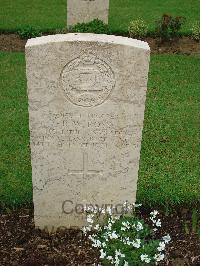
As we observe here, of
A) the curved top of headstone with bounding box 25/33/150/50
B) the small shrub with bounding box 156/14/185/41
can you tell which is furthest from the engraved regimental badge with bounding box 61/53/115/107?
the small shrub with bounding box 156/14/185/41

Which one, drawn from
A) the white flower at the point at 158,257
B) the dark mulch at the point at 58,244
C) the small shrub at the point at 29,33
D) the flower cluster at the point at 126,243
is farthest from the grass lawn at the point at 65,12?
the white flower at the point at 158,257

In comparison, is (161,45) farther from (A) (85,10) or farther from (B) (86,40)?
(B) (86,40)

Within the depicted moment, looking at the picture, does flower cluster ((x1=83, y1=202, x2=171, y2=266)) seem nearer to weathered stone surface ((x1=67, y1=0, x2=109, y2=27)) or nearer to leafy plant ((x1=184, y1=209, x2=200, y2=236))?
leafy plant ((x1=184, y1=209, x2=200, y2=236))

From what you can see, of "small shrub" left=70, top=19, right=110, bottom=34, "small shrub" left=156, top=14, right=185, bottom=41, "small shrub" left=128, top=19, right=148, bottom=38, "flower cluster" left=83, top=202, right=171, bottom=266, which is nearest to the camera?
"flower cluster" left=83, top=202, right=171, bottom=266

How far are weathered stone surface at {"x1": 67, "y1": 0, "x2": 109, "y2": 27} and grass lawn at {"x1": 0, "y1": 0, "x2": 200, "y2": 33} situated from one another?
0.62m

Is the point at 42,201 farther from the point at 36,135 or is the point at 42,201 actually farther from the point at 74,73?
the point at 74,73

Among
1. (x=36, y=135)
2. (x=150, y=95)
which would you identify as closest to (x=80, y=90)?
(x=36, y=135)

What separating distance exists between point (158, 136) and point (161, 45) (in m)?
4.16

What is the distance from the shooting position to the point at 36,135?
173 inches

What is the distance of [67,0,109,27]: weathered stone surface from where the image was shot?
34.3 ft

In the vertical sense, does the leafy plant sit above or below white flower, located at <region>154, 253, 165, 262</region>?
below

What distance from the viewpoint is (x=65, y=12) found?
40.9 ft

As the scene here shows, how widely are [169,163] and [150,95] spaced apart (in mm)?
2205

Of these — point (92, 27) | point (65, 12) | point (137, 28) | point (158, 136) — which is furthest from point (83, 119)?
point (65, 12)
